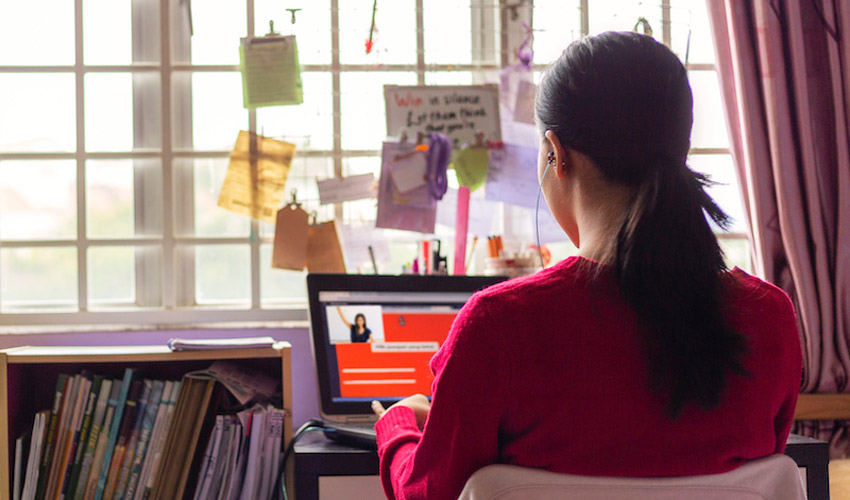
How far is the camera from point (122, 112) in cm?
187

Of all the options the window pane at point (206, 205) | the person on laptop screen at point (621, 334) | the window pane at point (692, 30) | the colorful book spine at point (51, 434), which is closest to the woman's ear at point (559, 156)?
the person on laptop screen at point (621, 334)

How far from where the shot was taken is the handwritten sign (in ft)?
6.14

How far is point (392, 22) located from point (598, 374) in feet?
4.72

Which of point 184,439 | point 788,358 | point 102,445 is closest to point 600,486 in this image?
point 788,358

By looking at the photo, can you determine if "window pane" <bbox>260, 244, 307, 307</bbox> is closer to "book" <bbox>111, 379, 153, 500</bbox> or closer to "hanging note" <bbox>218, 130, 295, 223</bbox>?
"hanging note" <bbox>218, 130, 295, 223</bbox>

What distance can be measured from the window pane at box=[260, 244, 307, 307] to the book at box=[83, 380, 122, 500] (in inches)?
20.6

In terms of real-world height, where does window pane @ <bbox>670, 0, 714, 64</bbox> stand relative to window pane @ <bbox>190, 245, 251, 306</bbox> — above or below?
above

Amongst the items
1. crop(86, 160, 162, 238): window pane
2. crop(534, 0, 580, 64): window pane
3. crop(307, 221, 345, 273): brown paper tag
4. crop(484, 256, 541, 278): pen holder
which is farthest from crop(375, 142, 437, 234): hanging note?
crop(86, 160, 162, 238): window pane

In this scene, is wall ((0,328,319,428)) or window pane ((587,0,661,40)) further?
window pane ((587,0,661,40))

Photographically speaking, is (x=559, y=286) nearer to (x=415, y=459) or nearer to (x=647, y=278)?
(x=647, y=278)

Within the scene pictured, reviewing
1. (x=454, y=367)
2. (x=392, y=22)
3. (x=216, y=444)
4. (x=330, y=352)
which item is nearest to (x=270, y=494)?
(x=216, y=444)

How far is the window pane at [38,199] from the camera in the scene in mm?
1842

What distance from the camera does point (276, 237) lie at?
1807 millimetres

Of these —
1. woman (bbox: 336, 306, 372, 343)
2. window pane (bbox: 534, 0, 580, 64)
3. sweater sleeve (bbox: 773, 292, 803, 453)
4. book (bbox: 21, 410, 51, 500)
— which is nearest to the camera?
sweater sleeve (bbox: 773, 292, 803, 453)
